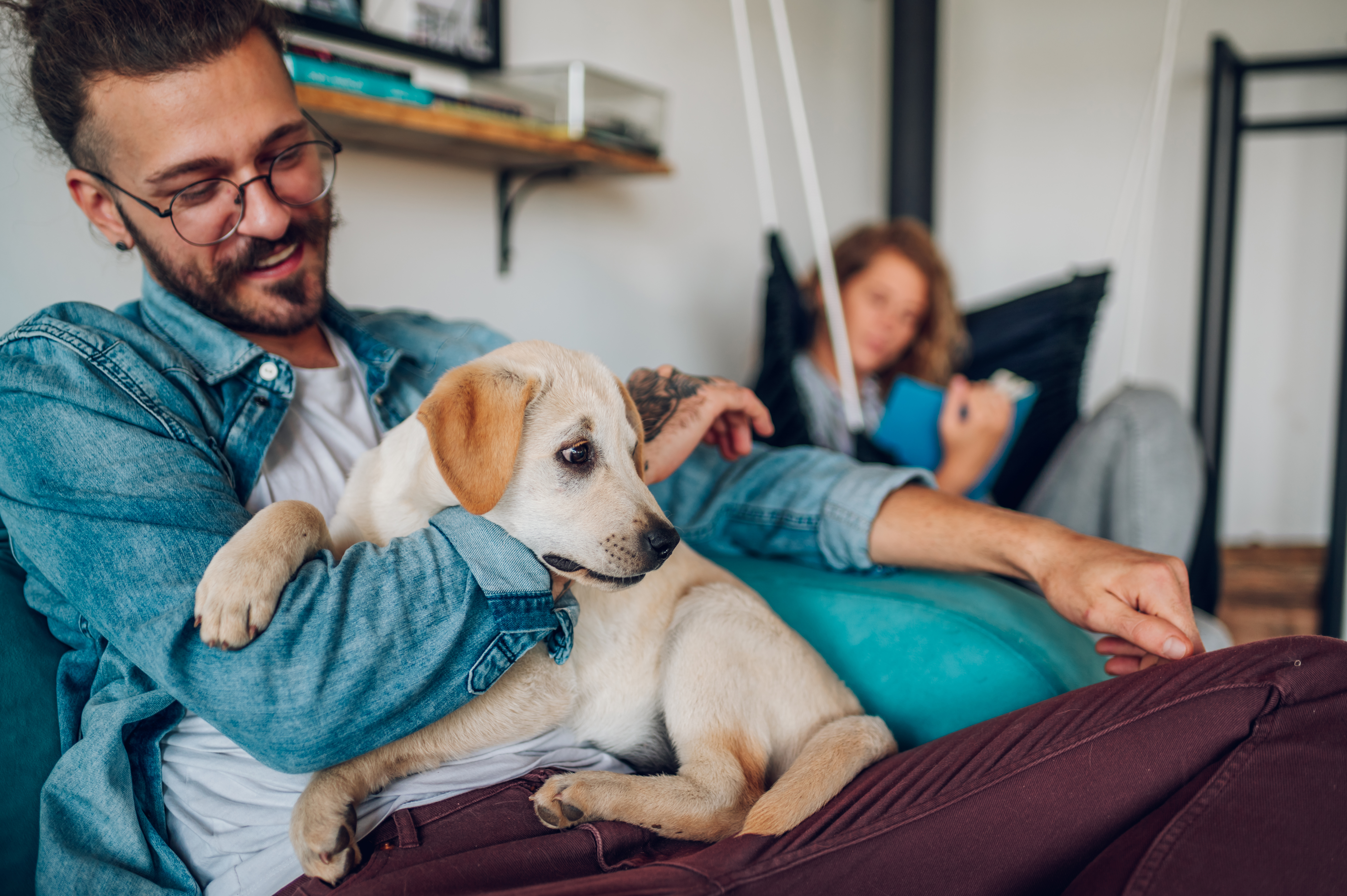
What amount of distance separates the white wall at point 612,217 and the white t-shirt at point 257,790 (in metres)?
0.80

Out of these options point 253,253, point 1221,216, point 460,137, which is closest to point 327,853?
point 253,253

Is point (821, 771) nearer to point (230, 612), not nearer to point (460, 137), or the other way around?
point (230, 612)

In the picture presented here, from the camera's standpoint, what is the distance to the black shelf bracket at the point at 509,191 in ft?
8.13

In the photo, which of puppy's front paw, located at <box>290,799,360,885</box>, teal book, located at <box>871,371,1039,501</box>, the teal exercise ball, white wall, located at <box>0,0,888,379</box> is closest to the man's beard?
white wall, located at <box>0,0,888,379</box>

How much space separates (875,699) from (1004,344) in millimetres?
1907

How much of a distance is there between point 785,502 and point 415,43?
1.47 meters

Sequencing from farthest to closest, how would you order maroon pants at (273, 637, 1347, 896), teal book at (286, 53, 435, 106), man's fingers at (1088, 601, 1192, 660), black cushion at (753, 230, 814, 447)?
black cushion at (753, 230, 814, 447), teal book at (286, 53, 435, 106), man's fingers at (1088, 601, 1192, 660), maroon pants at (273, 637, 1347, 896)

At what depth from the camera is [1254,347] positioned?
422cm

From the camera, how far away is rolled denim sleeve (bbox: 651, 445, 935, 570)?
5.10 feet

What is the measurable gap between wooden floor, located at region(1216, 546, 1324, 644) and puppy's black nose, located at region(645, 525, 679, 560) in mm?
2863

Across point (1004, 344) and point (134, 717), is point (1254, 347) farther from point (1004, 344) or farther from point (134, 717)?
point (134, 717)

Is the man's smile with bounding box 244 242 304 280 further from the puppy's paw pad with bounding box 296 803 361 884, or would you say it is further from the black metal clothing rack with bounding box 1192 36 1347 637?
the black metal clothing rack with bounding box 1192 36 1347 637

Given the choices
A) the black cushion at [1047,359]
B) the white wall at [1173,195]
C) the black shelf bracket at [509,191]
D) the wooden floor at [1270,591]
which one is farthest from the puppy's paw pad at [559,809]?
the white wall at [1173,195]

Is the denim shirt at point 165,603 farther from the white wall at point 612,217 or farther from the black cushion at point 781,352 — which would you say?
the black cushion at point 781,352
